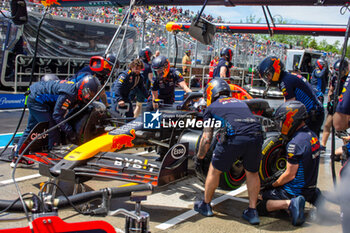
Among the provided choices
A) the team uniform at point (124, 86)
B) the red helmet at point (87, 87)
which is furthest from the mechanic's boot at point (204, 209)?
the team uniform at point (124, 86)

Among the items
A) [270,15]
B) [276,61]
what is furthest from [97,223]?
[270,15]

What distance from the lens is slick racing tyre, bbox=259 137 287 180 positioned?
469 cm

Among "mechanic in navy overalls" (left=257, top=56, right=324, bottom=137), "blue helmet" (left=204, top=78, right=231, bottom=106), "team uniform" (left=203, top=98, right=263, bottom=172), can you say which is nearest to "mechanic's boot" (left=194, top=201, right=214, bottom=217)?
"team uniform" (left=203, top=98, right=263, bottom=172)

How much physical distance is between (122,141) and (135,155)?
0.91ft

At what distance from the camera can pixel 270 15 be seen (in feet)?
19.7

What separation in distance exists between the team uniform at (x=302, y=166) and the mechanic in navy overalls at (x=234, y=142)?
14.2 inches

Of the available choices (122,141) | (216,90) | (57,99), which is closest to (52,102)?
(57,99)

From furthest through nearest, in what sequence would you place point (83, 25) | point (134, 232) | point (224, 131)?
1. point (83, 25)
2. point (224, 131)
3. point (134, 232)

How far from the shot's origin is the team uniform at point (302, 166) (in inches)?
155

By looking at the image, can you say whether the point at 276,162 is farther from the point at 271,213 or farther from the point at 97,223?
the point at 97,223

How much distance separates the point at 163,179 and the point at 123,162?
1.82 feet

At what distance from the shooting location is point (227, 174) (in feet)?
15.0

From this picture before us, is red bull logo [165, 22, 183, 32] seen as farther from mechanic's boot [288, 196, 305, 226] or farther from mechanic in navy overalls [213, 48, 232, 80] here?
mechanic's boot [288, 196, 305, 226]

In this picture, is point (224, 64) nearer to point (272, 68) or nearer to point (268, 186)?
point (272, 68)
